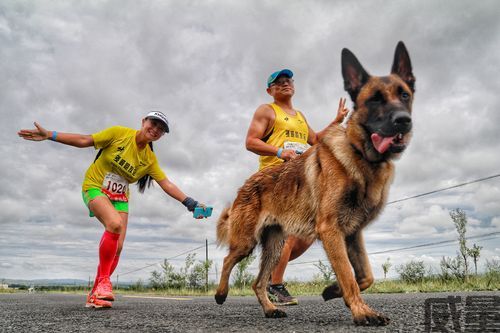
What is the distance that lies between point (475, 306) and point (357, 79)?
2179 millimetres

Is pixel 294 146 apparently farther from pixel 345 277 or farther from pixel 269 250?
pixel 345 277

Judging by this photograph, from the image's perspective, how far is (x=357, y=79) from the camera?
3627mm

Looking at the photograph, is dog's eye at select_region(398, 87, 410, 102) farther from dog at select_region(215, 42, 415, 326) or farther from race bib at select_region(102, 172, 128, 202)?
race bib at select_region(102, 172, 128, 202)

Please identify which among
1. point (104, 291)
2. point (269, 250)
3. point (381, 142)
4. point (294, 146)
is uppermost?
point (294, 146)

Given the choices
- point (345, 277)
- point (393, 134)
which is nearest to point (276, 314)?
point (345, 277)

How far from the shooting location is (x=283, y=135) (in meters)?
5.52

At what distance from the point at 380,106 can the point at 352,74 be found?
1.60 ft

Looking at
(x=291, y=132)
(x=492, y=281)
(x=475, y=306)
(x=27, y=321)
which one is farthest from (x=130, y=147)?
(x=492, y=281)

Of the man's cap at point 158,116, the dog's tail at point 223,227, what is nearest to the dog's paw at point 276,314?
the dog's tail at point 223,227

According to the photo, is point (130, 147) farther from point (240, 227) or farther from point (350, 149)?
point (350, 149)

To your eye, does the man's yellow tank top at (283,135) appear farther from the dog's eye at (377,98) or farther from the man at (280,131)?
the dog's eye at (377,98)

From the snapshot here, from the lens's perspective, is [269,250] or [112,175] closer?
[269,250]

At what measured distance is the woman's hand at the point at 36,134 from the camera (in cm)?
503

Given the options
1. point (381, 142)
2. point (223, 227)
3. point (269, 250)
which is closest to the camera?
point (381, 142)
